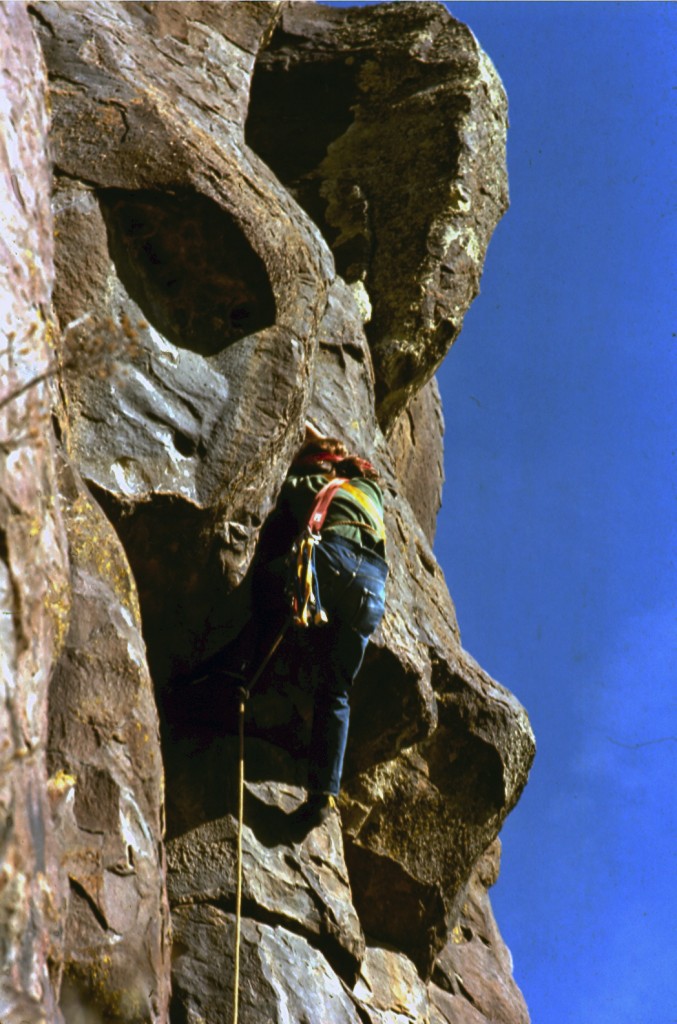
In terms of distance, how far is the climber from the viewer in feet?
22.2

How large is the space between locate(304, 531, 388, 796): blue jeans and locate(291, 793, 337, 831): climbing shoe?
0.20 feet

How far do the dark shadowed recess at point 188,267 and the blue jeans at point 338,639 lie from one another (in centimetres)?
118

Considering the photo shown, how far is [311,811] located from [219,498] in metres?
1.72

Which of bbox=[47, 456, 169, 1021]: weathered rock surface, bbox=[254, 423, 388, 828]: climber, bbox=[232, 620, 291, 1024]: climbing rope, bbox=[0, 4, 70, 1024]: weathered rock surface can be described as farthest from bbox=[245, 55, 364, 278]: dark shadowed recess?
bbox=[47, 456, 169, 1021]: weathered rock surface

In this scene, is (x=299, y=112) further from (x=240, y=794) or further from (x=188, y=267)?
(x=240, y=794)

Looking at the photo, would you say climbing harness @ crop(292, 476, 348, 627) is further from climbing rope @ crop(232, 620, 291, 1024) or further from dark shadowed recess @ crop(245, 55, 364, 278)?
dark shadowed recess @ crop(245, 55, 364, 278)

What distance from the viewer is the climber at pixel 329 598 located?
22.2 ft

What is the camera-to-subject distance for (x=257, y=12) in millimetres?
8859

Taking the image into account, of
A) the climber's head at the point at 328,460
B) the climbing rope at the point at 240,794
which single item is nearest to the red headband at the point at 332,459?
the climber's head at the point at 328,460

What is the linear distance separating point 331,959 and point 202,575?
1979 mm

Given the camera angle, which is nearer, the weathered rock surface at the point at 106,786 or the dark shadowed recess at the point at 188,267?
the weathered rock surface at the point at 106,786

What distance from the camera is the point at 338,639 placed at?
6836mm

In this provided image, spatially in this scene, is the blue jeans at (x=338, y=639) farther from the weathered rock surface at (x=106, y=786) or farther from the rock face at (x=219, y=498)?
the weathered rock surface at (x=106, y=786)

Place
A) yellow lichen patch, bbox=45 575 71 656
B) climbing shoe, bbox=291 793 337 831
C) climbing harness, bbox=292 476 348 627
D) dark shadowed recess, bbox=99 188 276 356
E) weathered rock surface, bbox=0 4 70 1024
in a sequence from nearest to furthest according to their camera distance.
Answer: weathered rock surface, bbox=0 4 70 1024 < yellow lichen patch, bbox=45 575 71 656 < dark shadowed recess, bbox=99 188 276 356 < climbing harness, bbox=292 476 348 627 < climbing shoe, bbox=291 793 337 831
